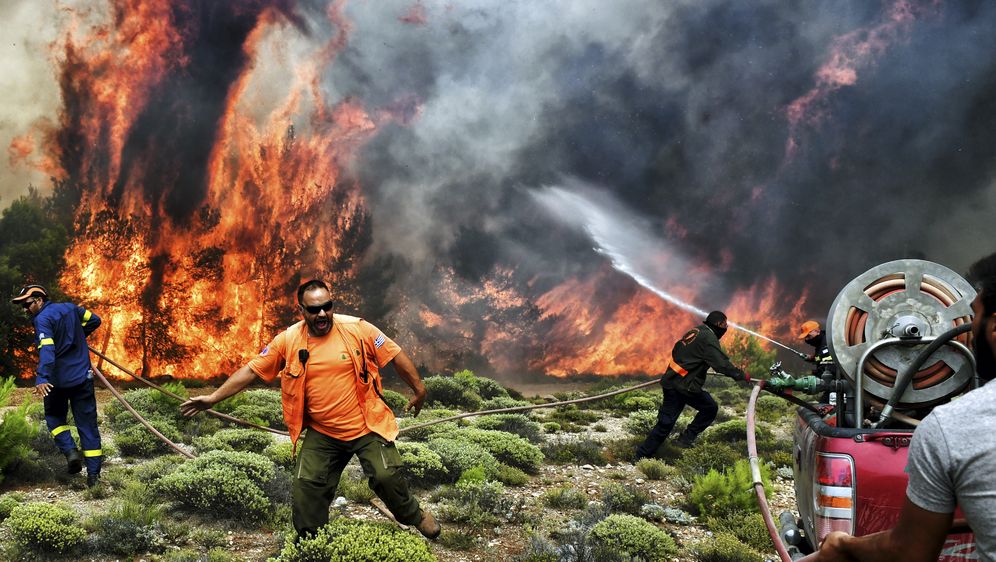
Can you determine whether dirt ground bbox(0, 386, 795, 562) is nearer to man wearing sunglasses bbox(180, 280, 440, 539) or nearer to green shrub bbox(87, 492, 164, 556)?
green shrub bbox(87, 492, 164, 556)

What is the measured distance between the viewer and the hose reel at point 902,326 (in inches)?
122

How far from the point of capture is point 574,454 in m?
10.0

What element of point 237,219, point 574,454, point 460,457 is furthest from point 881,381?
point 237,219

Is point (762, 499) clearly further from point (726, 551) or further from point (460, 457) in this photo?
point (460, 457)

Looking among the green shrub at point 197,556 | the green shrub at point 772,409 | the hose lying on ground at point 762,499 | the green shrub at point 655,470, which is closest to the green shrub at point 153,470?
the green shrub at point 197,556

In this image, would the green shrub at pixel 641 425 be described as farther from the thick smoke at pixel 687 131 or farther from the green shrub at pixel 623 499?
the thick smoke at pixel 687 131

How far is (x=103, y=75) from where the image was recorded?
26016 millimetres

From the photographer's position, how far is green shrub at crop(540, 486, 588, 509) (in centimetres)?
735

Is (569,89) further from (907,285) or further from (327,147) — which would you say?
(907,285)

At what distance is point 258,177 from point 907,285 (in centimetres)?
2834

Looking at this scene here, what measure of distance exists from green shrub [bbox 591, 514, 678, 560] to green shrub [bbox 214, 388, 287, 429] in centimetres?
680

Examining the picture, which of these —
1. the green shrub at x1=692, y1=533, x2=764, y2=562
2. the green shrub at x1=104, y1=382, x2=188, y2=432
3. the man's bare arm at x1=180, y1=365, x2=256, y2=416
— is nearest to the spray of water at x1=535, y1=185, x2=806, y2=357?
the green shrub at x1=104, y1=382, x2=188, y2=432

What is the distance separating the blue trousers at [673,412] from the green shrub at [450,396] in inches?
302

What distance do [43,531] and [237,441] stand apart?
4.14 metres
